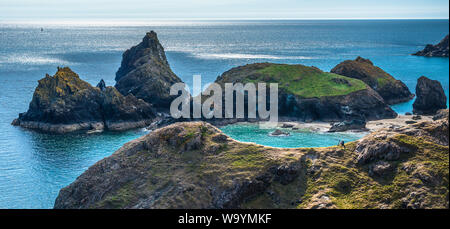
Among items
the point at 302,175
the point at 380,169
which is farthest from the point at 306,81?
the point at 380,169

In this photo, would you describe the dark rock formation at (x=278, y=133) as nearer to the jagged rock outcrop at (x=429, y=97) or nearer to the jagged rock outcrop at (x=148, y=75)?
the jagged rock outcrop at (x=148, y=75)

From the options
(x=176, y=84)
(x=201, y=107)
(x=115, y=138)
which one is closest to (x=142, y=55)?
(x=176, y=84)

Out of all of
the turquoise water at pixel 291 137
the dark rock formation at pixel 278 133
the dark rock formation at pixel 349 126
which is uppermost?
the dark rock formation at pixel 349 126

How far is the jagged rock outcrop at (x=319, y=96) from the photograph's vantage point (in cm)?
11231

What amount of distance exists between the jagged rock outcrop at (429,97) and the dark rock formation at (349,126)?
75.9 ft

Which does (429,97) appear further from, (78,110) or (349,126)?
(78,110)

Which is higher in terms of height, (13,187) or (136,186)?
(136,186)

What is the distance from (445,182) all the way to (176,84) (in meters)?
98.2

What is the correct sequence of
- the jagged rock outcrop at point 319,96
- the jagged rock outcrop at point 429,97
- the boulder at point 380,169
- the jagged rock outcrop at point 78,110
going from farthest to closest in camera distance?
the jagged rock outcrop at point 429,97, the jagged rock outcrop at point 319,96, the jagged rock outcrop at point 78,110, the boulder at point 380,169

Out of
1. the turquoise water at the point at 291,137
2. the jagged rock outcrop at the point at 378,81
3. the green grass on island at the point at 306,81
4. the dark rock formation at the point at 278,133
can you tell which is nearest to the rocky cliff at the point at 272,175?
the turquoise water at the point at 291,137

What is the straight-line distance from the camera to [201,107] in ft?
368

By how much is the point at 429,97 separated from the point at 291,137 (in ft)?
140

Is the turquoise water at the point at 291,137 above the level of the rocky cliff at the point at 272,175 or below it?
below
